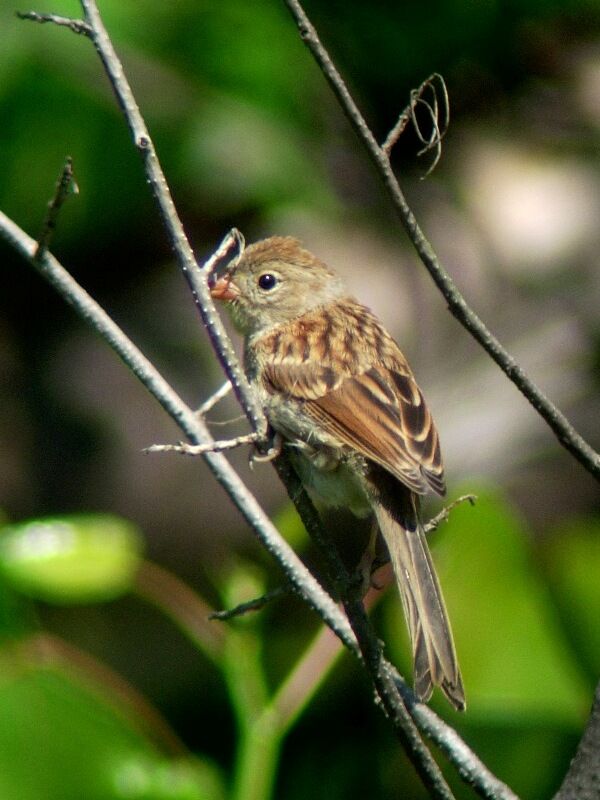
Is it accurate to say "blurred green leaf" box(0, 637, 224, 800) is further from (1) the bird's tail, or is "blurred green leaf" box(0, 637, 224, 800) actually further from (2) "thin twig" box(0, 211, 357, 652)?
(2) "thin twig" box(0, 211, 357, 652)

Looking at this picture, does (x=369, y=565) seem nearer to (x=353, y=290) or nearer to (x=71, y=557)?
(x=71, y=557)

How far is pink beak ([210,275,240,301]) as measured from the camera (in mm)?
3131

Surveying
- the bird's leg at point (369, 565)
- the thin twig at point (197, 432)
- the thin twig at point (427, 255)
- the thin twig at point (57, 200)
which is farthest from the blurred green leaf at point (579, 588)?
the thin twig at point (57, 200)

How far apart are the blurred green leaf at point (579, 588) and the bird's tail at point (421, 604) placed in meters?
0.86

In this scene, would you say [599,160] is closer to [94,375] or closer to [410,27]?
[410,27]

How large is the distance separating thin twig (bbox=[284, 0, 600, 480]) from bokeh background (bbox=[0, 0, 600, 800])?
3.99 feet

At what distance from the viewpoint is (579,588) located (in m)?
3.30

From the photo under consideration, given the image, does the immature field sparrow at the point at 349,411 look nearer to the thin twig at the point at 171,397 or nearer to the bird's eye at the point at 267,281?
the bird's eye at the point at 267,281

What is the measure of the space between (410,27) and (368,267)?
0.83 metres

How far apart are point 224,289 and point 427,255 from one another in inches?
59.2

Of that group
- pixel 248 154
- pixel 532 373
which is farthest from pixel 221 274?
pixel 532 373

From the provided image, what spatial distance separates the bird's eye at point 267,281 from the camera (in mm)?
3182

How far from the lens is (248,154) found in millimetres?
4074

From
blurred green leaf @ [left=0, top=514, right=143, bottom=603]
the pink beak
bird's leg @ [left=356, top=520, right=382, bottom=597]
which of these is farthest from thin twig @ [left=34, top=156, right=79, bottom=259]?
the pink beak
